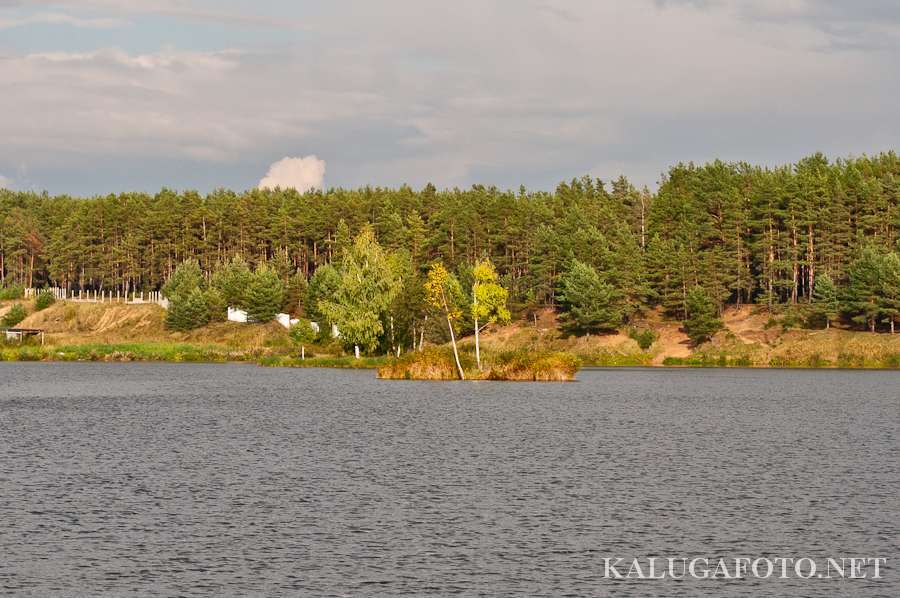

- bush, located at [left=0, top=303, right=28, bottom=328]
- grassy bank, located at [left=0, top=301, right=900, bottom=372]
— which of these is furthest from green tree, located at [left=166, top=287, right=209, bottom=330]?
bush, located at [left=0, top=303, right=28, bottom=328]

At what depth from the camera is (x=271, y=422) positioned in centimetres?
6988

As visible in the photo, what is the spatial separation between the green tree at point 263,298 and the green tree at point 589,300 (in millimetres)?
47543

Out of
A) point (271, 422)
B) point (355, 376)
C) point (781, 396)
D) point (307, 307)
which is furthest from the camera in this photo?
point (307, 307)

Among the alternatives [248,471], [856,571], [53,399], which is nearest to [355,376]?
[53,399]

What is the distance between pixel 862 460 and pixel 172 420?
4365 centimetres

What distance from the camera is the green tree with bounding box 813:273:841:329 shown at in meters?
140

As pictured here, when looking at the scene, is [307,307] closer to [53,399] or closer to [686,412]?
[53,399]

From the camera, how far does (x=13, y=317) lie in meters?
192

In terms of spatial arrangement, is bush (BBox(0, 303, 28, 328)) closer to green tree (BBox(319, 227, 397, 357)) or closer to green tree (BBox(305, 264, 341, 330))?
green tree (BBox(305, 264, 341, 330))

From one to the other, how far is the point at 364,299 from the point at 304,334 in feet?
85.9

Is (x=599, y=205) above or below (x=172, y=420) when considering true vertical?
above

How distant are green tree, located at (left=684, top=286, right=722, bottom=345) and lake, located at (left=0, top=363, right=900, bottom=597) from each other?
61023mm

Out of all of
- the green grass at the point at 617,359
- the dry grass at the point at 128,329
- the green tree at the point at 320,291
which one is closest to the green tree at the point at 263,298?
the dry grass at the point at 128,329

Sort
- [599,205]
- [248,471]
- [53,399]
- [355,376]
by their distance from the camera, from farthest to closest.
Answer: [599,205], [355,376], [53,399], [248,471]
